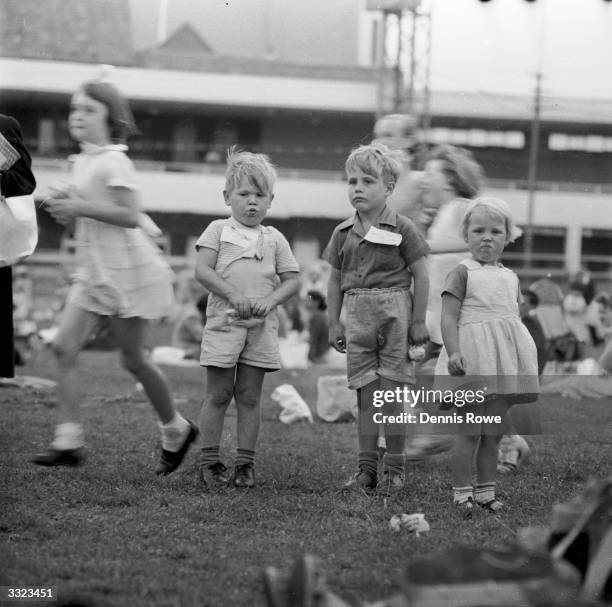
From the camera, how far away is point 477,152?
3011 centimetres

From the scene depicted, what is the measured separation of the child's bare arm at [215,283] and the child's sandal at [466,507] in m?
1.24

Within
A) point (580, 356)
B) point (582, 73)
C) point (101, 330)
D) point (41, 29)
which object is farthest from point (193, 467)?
point (41, 29)

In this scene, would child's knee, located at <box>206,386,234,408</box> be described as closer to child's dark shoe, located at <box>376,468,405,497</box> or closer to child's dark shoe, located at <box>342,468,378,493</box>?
child's dark shoe, located at <box>342,468,378,493</box>

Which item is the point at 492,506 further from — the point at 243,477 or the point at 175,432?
A: the point at 175,432

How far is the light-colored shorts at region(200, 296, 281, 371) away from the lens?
16.1 ft

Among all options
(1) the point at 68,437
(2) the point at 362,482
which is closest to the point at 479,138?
(2) the point at 362,482

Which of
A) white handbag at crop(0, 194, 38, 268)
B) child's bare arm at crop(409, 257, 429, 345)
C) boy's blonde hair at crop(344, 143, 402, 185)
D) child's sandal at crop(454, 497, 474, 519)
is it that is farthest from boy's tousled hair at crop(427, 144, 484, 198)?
white handbag at crop(0, 194, 38, 268)

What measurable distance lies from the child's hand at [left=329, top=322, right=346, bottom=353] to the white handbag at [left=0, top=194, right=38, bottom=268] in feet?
4.61

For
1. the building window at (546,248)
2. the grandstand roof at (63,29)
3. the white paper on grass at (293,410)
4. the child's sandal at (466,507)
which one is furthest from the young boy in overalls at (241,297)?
the building window at (546,248)

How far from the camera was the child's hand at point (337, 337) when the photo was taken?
5.03 m

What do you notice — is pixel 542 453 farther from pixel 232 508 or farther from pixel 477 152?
pixel 477 152

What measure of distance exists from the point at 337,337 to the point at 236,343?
0.47 m

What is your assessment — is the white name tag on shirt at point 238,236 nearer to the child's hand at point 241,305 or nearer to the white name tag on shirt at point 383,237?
the child's hand at point 241,305

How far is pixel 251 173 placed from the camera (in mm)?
4988
